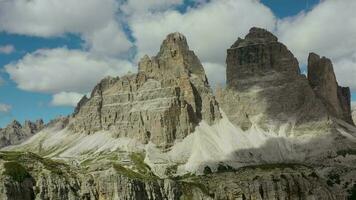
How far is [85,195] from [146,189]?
104ft

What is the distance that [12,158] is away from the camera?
164 m

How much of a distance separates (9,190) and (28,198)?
583cm

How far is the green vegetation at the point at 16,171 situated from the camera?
141 metres

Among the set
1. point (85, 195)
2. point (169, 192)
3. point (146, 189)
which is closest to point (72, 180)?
point (85, 195)

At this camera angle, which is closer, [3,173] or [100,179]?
[3,173]

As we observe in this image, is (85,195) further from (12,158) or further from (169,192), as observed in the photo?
(169,192)

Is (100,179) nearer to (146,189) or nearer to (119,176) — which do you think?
(119,176)

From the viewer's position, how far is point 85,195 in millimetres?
153250

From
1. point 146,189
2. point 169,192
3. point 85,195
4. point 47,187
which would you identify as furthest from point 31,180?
point 169,192

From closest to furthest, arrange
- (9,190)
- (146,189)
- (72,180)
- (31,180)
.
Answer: (9,190)
(31,180)
(72,180)
(146,189)

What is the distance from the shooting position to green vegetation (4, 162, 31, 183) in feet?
463

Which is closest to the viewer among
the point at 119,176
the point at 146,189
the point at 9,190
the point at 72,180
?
the point at 9,190

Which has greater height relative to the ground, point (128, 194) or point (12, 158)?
point (12, 158)

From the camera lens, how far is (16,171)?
14338 centimetres
